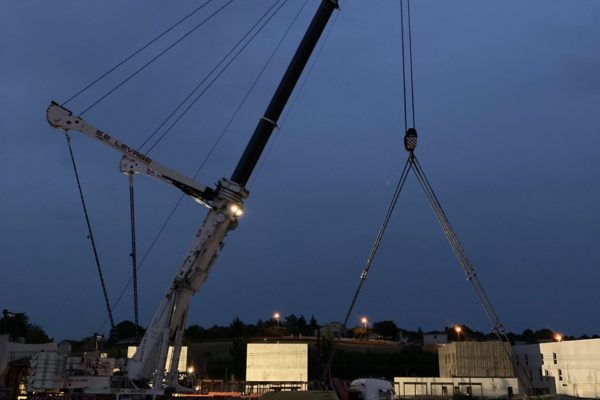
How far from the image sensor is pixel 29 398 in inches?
936

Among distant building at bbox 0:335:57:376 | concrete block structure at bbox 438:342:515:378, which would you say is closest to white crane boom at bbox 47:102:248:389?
distant building at bbox 0:335:57:376

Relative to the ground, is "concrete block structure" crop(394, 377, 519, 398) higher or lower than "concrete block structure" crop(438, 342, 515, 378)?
lower

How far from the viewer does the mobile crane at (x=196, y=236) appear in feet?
79.0

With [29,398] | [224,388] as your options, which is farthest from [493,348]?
[29,398]

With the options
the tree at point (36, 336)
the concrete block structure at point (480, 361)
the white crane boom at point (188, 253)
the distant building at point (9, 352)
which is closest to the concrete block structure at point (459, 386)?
the concrete block structure at point (480, 361)

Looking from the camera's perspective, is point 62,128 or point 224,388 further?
point 224,388

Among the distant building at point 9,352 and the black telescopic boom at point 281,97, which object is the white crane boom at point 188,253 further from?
the distant building at point 9,352

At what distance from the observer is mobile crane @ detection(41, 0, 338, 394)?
79.0ft

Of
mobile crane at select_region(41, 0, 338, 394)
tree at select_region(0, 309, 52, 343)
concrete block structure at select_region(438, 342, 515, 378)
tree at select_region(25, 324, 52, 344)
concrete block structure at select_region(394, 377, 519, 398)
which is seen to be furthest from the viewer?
tree at select_region(25, 324, 52, 344)

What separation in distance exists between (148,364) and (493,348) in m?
49.0

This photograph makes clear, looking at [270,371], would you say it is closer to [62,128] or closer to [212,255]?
[212,255]

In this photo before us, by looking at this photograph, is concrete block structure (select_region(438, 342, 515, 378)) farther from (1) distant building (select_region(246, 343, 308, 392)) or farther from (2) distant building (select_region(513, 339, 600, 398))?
(1) distant building (select_region(246, 343, 308, 392))

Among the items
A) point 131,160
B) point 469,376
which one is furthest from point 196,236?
point 469,376

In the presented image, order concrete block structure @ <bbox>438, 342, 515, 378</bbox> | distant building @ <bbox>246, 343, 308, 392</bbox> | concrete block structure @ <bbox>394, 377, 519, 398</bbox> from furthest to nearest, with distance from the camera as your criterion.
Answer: concrete block structure @ <bbox>438, 342, 515, 378</bbox>, concrete block structure @ <bbox>394, 377, 519, 398</bbox>, distant building @ <bbox>246, 343, 308, 392</bbox>
